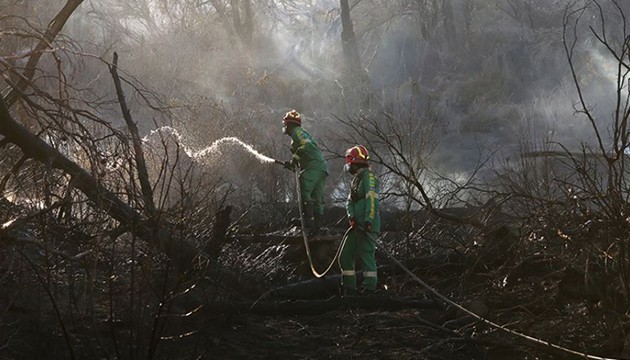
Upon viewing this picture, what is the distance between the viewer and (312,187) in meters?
12.5

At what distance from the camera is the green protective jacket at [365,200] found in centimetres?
941

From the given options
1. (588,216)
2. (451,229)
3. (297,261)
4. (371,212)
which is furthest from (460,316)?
(297,261)

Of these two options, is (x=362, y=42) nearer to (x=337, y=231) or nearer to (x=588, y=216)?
(x=337, y=231)

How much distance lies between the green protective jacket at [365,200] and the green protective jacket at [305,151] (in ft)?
9.06

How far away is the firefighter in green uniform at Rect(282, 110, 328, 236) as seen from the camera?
12.4m

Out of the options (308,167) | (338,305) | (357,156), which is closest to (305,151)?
(308,167)

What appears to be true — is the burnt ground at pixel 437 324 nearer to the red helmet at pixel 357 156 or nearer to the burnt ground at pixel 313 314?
the burnt ground at pixel 313 314

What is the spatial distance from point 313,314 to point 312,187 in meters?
4.49

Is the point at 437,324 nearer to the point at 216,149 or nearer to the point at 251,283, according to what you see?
the point at 251,283

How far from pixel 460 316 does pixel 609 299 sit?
179cm

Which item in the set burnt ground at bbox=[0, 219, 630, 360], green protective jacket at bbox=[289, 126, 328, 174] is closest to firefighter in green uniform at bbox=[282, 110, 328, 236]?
green protective jacket at bbox=[289, 126, 328, 174]

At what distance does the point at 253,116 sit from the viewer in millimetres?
26875

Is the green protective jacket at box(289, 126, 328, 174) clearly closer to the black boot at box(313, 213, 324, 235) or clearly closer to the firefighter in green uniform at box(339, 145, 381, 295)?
the black boot at box(313, 213, 324, 235)

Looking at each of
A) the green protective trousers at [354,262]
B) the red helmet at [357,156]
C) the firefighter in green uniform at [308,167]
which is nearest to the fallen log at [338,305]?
the green protective trousers at [354,262]
